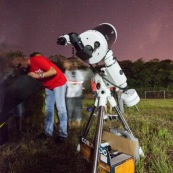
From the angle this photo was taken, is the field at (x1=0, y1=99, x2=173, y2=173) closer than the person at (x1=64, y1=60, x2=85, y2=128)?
Yes

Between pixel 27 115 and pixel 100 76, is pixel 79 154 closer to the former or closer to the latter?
pixel 100 76

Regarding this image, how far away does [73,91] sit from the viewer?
4527 mm

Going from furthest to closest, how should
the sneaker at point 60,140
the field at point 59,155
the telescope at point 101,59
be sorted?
the sneaker at point 60,140 → the field at point 59,155 → the telescope at point 101,59

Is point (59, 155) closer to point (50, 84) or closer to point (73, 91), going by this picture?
point (50, 84)

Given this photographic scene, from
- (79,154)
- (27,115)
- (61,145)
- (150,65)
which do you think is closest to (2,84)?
(27,115)

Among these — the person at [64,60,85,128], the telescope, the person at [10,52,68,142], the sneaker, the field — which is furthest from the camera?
the person at [64,60,85,128]

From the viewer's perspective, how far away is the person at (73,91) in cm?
451

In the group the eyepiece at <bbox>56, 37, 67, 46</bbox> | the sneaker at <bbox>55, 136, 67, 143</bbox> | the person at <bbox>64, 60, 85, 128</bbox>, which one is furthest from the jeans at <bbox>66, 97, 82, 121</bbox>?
the eyepiece at <bbox>56, 37, 67, 46</bbox>

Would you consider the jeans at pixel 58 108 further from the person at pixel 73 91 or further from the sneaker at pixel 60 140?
the person at pixel 73 91

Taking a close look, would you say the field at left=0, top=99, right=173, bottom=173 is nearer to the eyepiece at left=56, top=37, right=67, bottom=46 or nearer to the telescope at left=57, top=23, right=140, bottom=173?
the telescope at left=57, top=23, right=140, bottom=173

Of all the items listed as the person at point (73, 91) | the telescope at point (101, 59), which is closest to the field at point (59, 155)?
the telescope at point (101, 59)

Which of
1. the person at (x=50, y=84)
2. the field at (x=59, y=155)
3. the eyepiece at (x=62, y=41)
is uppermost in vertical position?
the eyepiece at (x=62, y=41)

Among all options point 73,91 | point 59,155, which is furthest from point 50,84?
point 73,91

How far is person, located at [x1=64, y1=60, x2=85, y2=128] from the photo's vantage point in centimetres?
451
